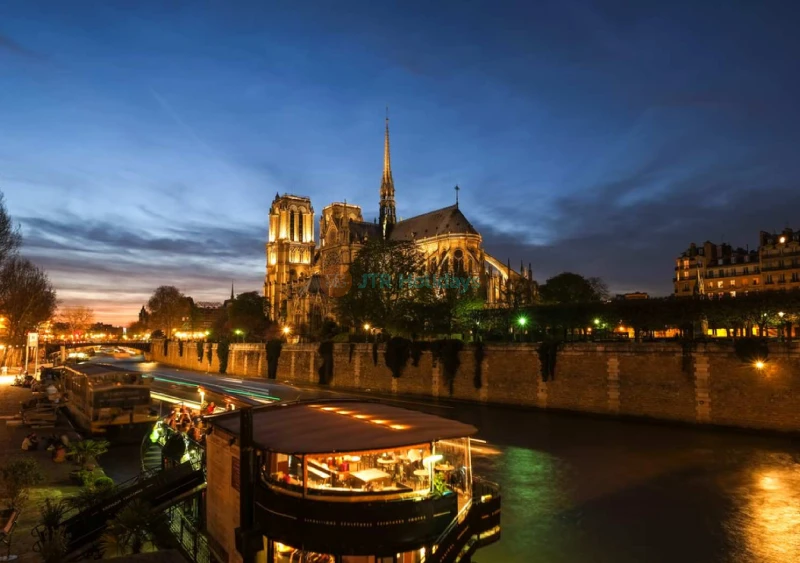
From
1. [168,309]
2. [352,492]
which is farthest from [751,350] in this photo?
[168,309]

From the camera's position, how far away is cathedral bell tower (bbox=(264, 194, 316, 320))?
100500mm

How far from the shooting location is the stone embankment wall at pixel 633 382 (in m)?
21.7

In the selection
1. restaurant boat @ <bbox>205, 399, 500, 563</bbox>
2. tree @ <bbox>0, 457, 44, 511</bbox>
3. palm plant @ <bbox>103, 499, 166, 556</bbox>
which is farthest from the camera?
tree @ <bbox>0, 457, 44, 511</bbox>

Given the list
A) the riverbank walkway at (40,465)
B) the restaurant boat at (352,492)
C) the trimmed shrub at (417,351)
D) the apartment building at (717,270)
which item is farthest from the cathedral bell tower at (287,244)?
the restaurant boat at (352,492)

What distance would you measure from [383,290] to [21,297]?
91.4 ft

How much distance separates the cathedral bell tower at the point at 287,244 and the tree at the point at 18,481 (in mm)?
86936

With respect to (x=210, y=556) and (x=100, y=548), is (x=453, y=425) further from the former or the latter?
(x=100, y=548)

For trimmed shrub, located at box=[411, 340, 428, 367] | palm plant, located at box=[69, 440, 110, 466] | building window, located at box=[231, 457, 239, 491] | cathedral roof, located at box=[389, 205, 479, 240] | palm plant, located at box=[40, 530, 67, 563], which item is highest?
cathedral roof, located at box=[389, 205, 479, 240]

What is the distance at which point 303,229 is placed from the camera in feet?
343

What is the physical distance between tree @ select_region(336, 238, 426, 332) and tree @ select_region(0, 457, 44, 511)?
101 ft

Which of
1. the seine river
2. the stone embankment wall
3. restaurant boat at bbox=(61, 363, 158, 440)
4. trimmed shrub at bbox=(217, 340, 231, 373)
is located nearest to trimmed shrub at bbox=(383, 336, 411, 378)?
the stone embankment wall

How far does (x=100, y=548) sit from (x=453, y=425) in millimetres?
5963

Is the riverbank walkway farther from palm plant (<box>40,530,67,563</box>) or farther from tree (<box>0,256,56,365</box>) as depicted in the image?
tree (<box>0,256,56,365</box>)

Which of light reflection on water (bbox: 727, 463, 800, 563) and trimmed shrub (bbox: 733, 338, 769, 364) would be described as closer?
light reflection on water (bbox: 727, 463, 800, 563)
